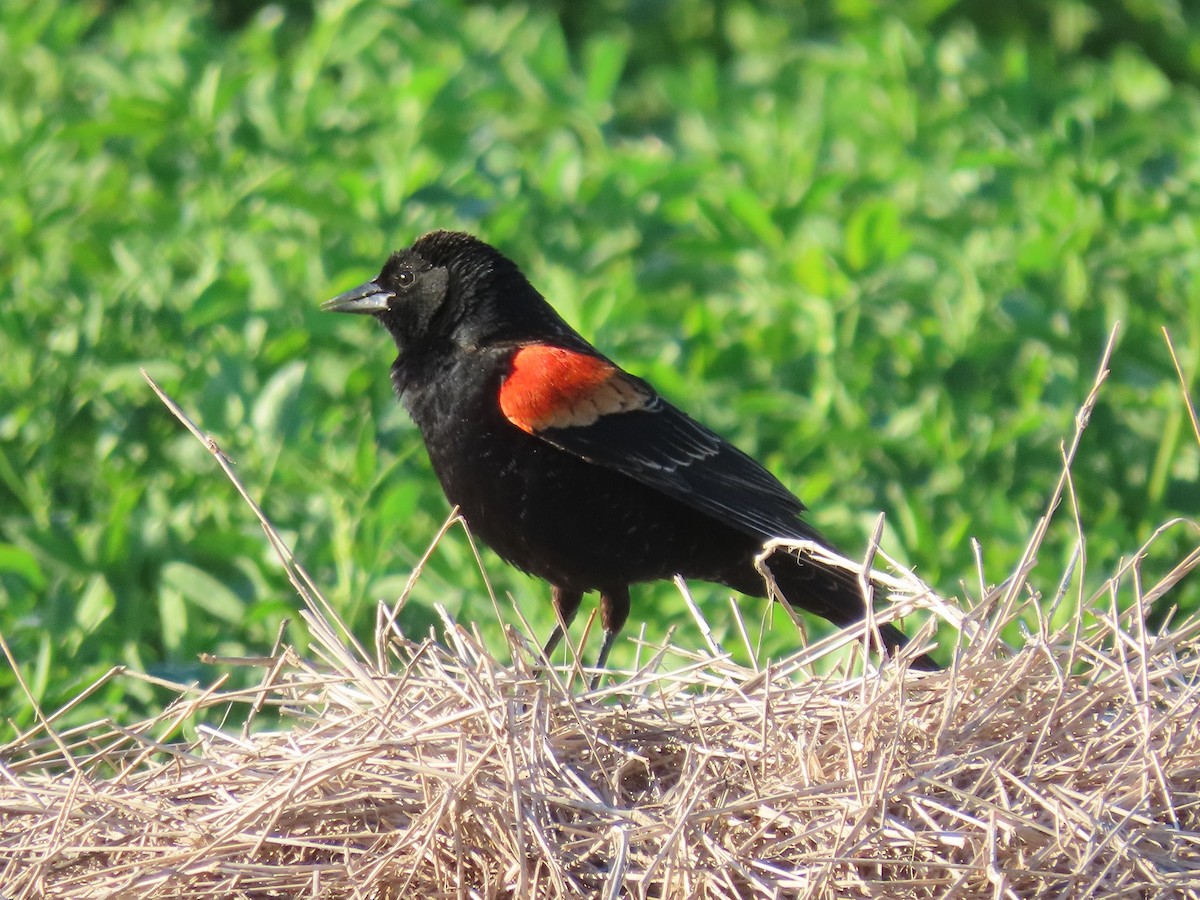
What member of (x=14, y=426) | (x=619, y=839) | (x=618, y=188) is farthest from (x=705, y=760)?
(x=618, y=188)

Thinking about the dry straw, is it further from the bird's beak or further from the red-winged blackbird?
the bird's beak

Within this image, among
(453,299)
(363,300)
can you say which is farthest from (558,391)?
(363,300)

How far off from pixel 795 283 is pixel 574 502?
180 cm

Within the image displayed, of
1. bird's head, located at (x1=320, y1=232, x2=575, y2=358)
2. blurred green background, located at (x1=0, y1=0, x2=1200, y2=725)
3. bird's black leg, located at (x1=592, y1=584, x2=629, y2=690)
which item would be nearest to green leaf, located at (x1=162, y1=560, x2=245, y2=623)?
blurred green background, located at (x1=0, y1=0, x2=1200, y2=725)

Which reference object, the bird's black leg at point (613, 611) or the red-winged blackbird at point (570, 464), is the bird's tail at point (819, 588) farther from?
the bird's black leg at point (613, 611)

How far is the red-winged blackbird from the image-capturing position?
3.76 meters

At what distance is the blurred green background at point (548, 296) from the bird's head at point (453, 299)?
28cm

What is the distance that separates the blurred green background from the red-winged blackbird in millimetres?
207

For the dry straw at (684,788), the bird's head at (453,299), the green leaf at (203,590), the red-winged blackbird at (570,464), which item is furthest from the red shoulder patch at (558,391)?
the dry straw at (684,788)

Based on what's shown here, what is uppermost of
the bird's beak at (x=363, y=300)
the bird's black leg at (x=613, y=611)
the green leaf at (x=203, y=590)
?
the bird's beak at (x=363, y=300)

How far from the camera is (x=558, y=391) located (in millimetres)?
3754

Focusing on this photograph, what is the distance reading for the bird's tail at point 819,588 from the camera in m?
3.85

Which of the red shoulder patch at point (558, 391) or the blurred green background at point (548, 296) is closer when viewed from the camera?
the red shoulder patch at point (558, 391)

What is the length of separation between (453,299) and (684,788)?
1.91 meters
